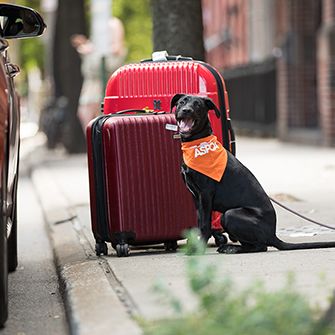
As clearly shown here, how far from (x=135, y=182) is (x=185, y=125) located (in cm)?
66

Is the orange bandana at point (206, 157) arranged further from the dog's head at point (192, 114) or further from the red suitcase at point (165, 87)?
the red suitcase at point (165, 87)

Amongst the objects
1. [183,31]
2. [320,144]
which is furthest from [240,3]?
[183,31]

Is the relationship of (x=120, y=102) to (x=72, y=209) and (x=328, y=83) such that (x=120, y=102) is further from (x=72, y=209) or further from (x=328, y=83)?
(x=328, y=83)

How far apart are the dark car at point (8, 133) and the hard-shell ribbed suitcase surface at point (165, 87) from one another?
0.73 metres

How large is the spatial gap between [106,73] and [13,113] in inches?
433

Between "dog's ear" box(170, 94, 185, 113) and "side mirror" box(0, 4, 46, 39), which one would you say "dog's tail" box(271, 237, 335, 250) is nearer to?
"dog's ear" box(170, 94, 185, 113)

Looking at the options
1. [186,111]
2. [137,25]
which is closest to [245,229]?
[186,111]

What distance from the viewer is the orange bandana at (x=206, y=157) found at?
7.71 meters

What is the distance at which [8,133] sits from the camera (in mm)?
6738

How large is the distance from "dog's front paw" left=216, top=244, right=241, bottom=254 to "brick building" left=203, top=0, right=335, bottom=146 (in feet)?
41.1

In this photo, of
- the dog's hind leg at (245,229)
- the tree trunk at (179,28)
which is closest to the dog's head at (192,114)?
the dog's hind leg at (245,229)

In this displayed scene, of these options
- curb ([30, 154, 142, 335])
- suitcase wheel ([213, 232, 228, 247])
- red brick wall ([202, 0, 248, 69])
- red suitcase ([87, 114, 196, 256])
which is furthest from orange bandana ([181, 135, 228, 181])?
red brick wall ([202, 0, 248, 69])

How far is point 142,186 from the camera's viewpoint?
813 cm

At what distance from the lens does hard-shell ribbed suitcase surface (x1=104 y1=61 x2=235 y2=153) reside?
8484mm
